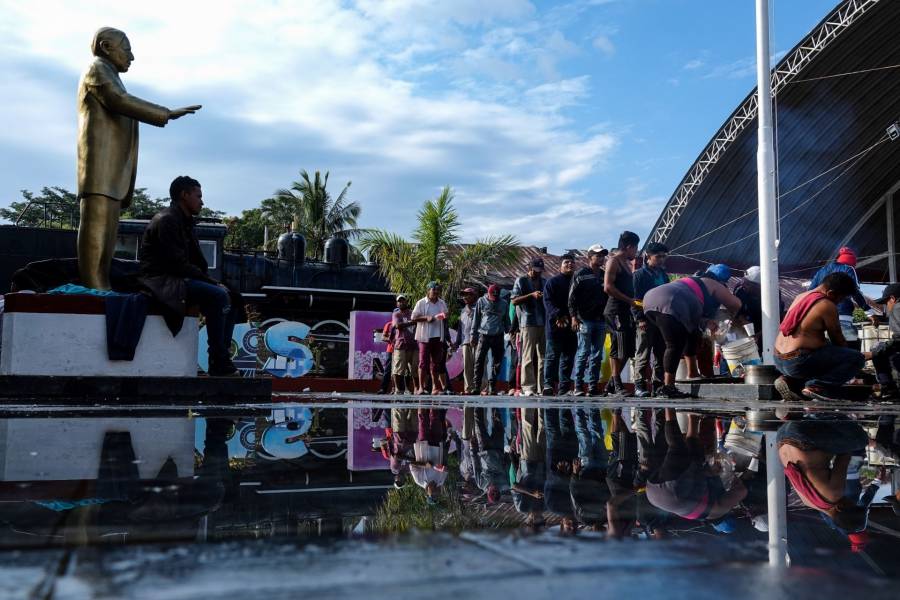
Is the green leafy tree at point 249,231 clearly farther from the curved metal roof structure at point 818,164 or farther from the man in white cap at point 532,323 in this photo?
the man in white cap at point 532,323

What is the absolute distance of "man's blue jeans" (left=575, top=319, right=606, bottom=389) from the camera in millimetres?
7711

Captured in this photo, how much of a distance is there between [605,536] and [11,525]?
3.06ft

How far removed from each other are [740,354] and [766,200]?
1691 millimetres

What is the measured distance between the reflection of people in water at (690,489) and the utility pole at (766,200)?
547 centimetres

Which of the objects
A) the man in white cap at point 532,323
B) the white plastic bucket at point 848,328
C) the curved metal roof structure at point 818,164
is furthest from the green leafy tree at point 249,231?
the white plastic bucket at point 848,328

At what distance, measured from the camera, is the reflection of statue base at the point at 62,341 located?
190 inches

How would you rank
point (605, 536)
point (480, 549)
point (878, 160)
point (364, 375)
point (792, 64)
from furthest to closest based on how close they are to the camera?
1. point (878, 160)
2. point (792, 64)
3. point (364, 375)
4. point (605, 536)
5. point (480, 549)

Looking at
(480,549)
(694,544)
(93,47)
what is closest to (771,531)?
(694,544)

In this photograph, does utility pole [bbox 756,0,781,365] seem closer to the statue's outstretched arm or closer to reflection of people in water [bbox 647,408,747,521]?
reflection of people in water [bbox 647,408,747,521]

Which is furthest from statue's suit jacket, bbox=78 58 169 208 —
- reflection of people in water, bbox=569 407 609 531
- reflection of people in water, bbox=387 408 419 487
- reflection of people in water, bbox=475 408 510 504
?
reflection of people in water, bbox=569 407 609 531

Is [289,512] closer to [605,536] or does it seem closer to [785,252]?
[605,536]

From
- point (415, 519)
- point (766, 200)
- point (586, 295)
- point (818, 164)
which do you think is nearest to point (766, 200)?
point (766, 200)

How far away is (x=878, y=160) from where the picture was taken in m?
26.3

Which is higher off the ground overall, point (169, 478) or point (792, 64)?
point (792, 64)
